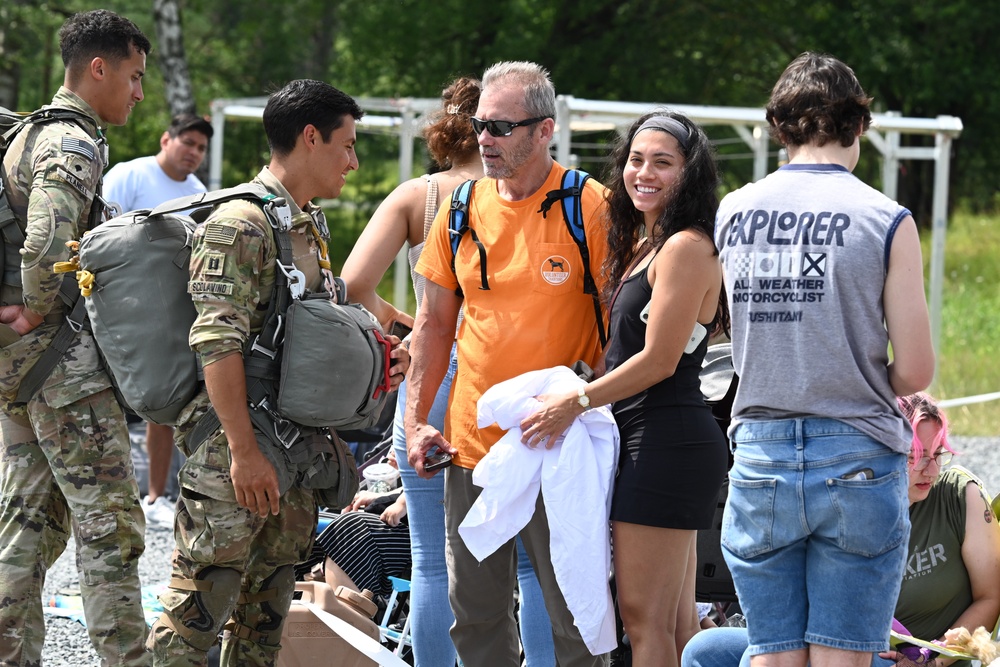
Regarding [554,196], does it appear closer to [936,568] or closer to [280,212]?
[280,212]

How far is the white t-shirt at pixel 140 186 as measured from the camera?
7.17 m

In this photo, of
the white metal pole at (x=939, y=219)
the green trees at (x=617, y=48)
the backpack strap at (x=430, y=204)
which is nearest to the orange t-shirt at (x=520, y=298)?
the backpack strap at (x=430, y=204)

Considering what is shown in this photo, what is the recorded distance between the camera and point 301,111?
3352mm

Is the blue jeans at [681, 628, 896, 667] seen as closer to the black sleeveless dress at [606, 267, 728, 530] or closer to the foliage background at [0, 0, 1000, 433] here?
the black sleeveless dress at [606, 267, 728, 530]

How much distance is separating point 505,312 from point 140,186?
14.3 feet

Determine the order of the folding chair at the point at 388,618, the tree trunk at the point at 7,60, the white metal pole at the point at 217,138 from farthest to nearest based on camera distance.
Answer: the tree trunk at the point at 7,60 < the white metal pole at the point at 217,138 < the folding chair at the point at 388,618

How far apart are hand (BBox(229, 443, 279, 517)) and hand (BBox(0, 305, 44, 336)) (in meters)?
1.03

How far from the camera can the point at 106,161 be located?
3.99 m

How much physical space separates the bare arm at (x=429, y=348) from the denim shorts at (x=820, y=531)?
1.15m

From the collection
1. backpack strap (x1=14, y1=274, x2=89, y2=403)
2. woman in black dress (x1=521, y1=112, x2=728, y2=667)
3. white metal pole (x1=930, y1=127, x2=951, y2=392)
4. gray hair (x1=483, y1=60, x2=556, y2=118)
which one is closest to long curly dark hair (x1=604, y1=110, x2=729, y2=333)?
woman in black dress (x1=521, y1=112, x2=728, y2=667)

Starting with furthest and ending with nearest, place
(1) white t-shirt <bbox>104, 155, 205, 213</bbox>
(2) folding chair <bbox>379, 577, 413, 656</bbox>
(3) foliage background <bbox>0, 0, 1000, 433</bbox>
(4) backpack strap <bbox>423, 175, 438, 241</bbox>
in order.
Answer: (3) foliage background <bbox>0, 0, 1000, 433</bbox> → (1) white t-shirt <bbox>104, 155, 205, 213</bbox> → (2) folding chair <bbox>379, 577, 413, 656</bbox> → (4) backpack strap <bbox>423, 175, 438, 241</bbox>

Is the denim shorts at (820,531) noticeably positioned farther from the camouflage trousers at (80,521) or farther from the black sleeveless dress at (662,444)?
the camouflage trousers at (80,521)

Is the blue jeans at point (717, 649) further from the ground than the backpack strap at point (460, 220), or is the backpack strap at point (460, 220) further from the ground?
the backpack strap at point (460, 220)

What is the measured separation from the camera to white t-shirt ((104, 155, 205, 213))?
282 inches
